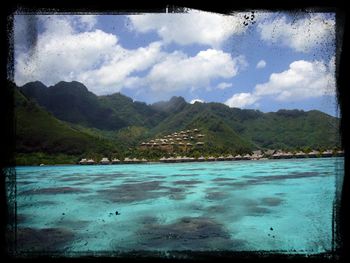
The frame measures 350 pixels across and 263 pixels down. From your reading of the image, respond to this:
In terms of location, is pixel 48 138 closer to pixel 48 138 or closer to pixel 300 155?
pixel 48 138

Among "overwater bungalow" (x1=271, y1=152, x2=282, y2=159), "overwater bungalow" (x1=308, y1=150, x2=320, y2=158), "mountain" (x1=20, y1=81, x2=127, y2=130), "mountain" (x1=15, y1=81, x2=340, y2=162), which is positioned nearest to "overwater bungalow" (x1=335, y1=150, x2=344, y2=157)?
"overwater bungalow" (x1=308, y1=150, x2=320, y2=158)

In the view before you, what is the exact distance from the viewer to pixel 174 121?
250 ft

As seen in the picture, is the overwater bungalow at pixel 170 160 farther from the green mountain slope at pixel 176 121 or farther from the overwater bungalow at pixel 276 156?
the overwater bungalow at pixel 276 156

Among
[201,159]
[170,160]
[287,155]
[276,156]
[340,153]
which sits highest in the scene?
[340,153]

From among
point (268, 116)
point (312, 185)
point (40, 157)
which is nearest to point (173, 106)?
point (268, 116)

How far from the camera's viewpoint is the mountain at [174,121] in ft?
180

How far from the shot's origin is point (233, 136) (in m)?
59.1

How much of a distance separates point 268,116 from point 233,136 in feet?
45.0

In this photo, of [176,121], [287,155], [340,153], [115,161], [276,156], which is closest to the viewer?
[340,153]

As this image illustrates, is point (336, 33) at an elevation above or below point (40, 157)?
above

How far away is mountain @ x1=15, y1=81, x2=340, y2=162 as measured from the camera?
2163 inches

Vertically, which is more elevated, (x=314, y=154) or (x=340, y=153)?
(x=340, y=153)

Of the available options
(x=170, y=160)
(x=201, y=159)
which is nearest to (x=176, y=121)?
(x=170, y=160)

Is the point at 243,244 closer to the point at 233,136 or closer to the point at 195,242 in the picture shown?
the point at 195,242
